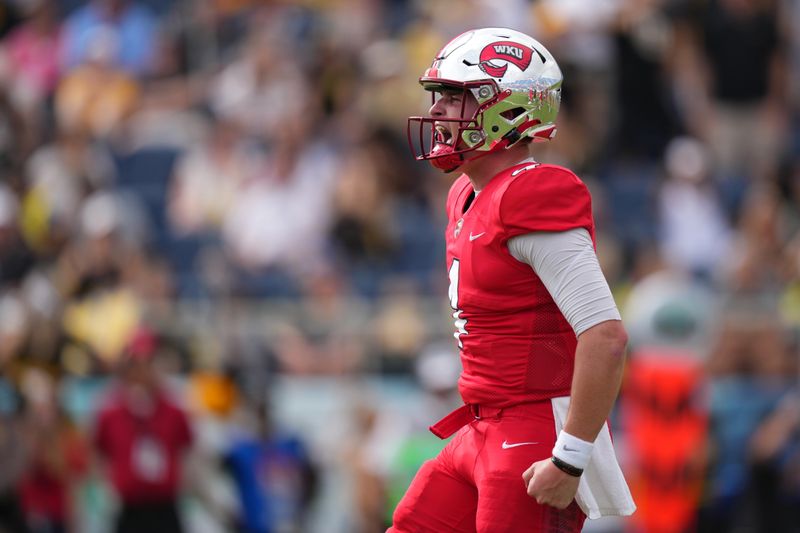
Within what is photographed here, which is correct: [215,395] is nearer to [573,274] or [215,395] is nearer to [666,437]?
[666,437]

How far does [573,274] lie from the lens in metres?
4.00

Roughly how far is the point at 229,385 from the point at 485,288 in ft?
18.9

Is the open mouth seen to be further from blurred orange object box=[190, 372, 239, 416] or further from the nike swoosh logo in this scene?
blurred orange object box=[190, 372, 239, 416]

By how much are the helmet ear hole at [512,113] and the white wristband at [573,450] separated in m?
0.94

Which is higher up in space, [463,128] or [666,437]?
[463,128]


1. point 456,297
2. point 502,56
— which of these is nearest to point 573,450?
point 456,297

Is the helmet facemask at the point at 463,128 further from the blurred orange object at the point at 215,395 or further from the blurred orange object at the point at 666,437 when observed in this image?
the blurred orange object at the point at 215,395

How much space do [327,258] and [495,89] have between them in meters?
6.24

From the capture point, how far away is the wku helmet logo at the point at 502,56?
426 centimetres

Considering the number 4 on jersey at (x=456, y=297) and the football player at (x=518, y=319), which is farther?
the number 4 on jersey at (x=456, y=297)

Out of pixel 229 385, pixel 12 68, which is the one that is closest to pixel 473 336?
pixel 229 385

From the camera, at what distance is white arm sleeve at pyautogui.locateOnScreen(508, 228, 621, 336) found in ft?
13.1

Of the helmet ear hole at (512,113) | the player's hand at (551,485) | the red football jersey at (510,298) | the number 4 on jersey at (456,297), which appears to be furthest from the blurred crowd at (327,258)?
the player's hand at (551,485)

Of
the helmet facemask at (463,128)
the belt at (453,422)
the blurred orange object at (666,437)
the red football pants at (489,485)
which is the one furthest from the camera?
the blurred orange object at (666,437)
